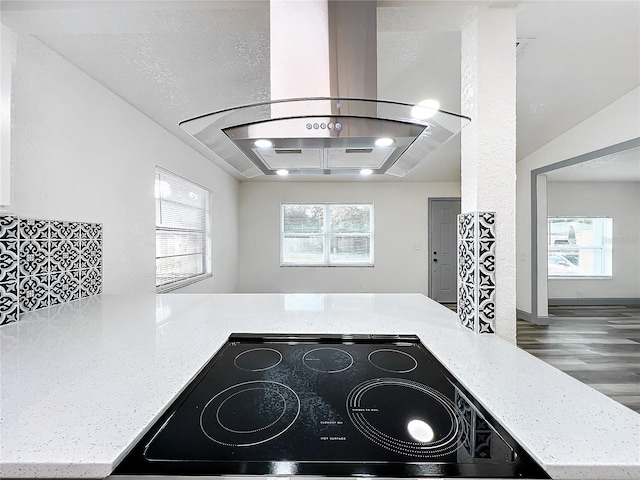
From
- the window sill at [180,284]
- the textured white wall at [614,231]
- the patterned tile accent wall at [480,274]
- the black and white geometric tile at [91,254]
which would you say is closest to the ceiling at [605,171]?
the textured white wall at [614,231]

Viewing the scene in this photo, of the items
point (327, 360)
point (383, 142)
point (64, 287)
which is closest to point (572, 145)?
point (383, 142)

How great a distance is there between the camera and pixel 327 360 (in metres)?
0.93

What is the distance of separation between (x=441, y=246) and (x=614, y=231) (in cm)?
345

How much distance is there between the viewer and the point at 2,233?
1.26m

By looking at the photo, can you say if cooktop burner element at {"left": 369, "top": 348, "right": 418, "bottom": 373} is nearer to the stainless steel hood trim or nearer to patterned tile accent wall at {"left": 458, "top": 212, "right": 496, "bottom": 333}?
patterned tile accent wall at {"left": 458, "top": 212, "right": 496, "bottom": 333}

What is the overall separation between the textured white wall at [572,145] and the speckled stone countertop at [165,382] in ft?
11.6

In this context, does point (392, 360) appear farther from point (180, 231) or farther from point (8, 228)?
point (180, 231)

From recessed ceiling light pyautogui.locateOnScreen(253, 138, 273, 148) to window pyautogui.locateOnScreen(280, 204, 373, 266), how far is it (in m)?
5.02

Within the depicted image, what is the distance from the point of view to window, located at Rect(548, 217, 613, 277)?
20.2 feet

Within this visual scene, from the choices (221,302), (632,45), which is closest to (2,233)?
(221,302)

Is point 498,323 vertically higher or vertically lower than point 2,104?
lower

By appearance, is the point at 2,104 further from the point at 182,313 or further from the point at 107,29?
the point at 182,313

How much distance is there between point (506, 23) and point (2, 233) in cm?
214

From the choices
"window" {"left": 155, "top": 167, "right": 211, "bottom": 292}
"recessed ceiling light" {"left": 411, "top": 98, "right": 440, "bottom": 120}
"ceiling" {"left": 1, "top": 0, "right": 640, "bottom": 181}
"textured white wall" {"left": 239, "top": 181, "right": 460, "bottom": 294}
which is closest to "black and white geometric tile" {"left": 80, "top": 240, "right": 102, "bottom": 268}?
"ceiling" {"left": 1, "top": 0, "right": 640, "bottom": 181}
